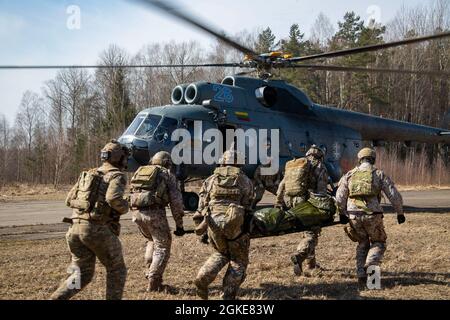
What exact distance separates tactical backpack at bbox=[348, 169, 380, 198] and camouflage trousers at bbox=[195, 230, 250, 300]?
5.83 ft

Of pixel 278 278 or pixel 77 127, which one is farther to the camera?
pixel 77 127

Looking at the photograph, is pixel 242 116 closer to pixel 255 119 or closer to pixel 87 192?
pixel 255 119

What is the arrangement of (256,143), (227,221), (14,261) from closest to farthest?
(227,221) → (14,261) → (256,143)

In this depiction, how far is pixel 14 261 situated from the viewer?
25.1ft

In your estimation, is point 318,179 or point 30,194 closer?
point 318,179

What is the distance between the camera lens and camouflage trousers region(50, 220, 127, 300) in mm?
4723

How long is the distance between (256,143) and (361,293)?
7.63 metres

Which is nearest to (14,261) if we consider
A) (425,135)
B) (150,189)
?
(150,189)

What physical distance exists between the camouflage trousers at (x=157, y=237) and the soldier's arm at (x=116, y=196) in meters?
1.25

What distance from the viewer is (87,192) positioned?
4.82 m

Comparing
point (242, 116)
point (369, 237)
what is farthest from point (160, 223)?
point (242, 116)

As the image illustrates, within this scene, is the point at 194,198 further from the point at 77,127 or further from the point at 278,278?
the point at 77,127

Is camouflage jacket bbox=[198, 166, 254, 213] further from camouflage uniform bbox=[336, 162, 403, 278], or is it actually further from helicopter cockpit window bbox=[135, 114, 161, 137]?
helicopter cockpit window bbox=[135, 114, 161, 137]

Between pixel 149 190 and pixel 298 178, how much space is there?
233cm
